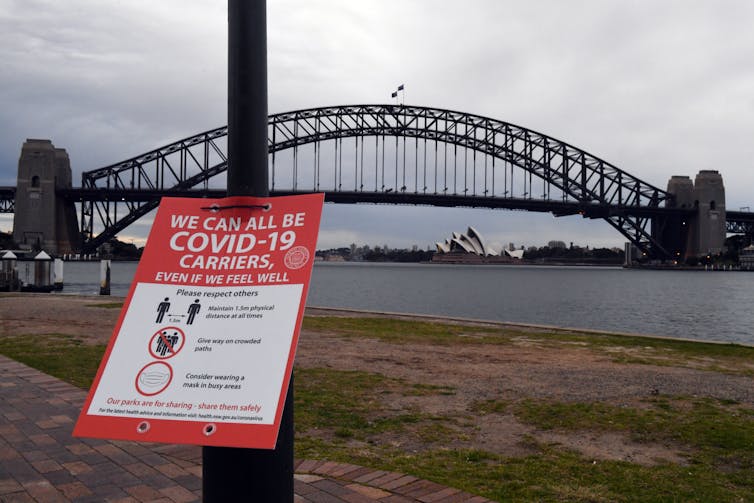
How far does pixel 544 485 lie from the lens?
408 centimetres

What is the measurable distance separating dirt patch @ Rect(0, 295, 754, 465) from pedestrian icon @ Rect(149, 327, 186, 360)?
11.0 ft

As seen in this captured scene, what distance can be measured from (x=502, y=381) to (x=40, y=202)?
85.9 metres

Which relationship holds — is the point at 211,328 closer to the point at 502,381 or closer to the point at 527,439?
the point at 527,439

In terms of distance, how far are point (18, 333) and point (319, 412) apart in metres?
8.02

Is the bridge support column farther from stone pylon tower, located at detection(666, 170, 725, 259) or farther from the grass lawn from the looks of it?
the grass lawn

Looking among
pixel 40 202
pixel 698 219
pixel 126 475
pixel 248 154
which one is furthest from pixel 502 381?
pixel 698 219

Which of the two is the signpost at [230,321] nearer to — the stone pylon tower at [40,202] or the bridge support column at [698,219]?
the stone pylon tower at [40,202]

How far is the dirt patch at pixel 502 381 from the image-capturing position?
16.9 ft

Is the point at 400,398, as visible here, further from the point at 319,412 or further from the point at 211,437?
the point at 211,437

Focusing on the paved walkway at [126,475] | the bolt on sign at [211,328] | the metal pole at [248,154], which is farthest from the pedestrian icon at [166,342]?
the paved walkway at [126,475]

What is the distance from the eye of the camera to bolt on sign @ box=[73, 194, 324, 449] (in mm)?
1870

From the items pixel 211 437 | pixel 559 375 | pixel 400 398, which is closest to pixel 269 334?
pixel 211 437

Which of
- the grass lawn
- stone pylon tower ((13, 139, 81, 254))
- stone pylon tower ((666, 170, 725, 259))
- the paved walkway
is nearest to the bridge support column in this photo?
stone pylon tower ((666, 170, 725, 259))

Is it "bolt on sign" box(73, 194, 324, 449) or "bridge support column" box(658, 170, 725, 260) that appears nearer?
"bolt on sign" box(73, 194, 324, 449)
